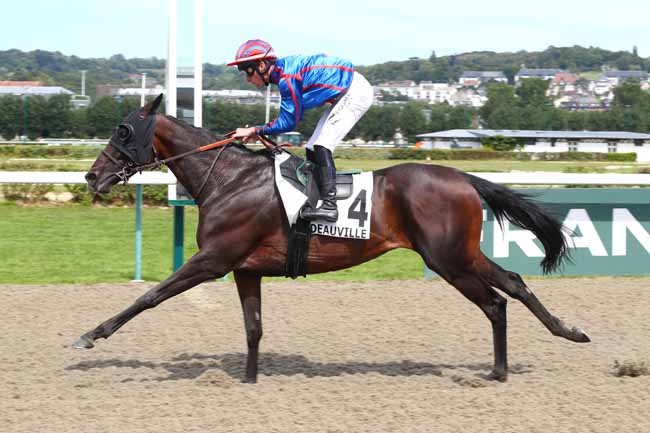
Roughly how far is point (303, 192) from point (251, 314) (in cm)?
72

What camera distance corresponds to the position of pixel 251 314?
5121 millimetres

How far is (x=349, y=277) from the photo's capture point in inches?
348

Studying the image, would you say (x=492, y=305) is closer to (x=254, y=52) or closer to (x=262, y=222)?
(x=262, y=222)

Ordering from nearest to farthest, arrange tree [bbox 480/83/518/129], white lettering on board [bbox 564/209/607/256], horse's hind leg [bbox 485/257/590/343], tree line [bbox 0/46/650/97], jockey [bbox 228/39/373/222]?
jockey [bbox 228/39/373/222]
horse's hind leg [bbox 485/257/590/343]
white lettering on board [bbox 564/209/607/256]
tree [bbox 480/83/518/129]
tree line [bbox 0/46/650/97]

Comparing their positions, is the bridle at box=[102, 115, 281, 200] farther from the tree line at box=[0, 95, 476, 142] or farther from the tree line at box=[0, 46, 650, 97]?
the tree line at box=[0, 46, 650, 97]

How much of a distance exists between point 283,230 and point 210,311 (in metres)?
2.08

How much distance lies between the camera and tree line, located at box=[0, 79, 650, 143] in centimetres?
2283

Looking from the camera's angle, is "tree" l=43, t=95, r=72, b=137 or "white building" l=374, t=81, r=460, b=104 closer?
"tree" l=43, t=95, r=72, b=137

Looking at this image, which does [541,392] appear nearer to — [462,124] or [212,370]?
[212,370]

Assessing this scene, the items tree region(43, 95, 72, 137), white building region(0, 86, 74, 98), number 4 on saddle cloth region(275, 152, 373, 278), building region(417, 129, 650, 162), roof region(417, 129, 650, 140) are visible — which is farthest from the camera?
roof region(417, 129, 650, 140)

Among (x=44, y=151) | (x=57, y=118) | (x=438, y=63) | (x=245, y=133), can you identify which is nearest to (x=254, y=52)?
(x=245, y=133)

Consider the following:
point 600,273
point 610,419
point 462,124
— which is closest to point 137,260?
point 600,273

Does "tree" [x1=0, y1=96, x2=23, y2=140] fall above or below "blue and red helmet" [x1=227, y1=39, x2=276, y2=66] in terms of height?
below

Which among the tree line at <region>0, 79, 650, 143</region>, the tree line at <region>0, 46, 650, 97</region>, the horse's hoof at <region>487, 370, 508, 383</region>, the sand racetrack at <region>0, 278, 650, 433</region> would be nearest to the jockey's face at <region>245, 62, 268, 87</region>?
the sand racetrack at <region>0, 278, 650, 433</region>
